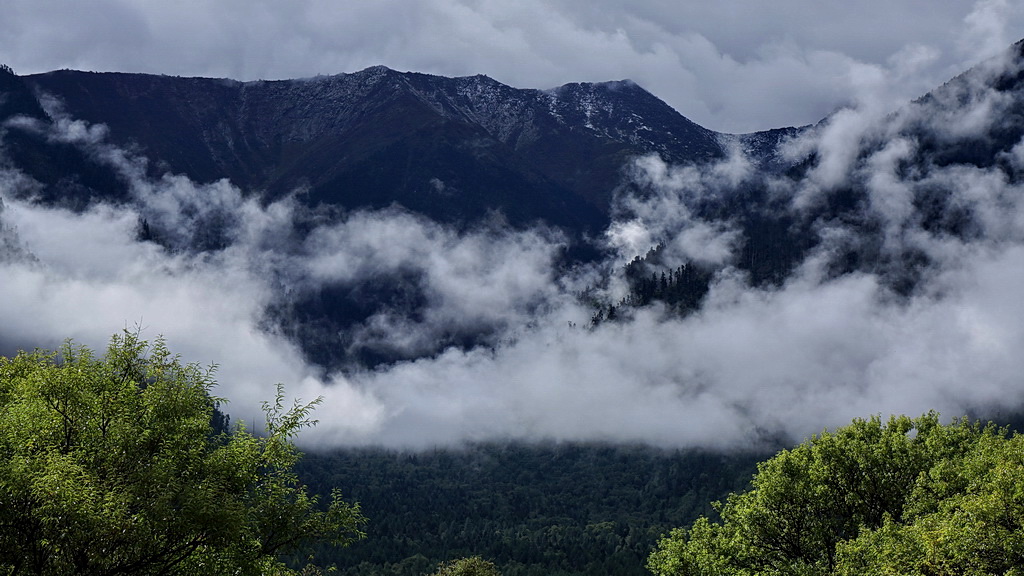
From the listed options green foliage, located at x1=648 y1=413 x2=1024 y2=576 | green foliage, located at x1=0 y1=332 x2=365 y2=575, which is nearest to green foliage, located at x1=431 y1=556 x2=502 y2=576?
green foliage, located at x1=648 y1=413 x2=1024 y2=576

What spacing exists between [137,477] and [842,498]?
3726cm

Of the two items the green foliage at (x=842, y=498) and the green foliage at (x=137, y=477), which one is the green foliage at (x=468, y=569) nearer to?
the green foliage at (x=842, y=498)

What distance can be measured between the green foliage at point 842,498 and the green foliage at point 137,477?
24.5 m

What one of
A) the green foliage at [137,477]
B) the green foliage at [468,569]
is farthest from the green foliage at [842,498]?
the green foliage at [468,569]

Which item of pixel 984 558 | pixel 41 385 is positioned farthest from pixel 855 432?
pixel 41 385

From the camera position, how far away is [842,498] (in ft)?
136

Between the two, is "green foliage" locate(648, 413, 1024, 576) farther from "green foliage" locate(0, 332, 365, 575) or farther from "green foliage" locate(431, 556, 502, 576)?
"green foliage" locate(431, 556, 502, 576)

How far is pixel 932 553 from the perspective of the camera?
29281 mm

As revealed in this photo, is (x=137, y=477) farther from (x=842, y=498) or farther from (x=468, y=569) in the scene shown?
(x=468, y=569)

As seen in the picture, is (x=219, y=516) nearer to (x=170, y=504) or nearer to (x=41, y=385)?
(x=170, y=504)

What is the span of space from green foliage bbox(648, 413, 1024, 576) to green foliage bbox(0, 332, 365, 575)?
24.5 metres

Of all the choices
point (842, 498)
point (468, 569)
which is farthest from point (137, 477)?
point (468, 569)

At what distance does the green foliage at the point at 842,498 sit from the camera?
3647 cm

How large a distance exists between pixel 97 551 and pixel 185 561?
10.1ft
